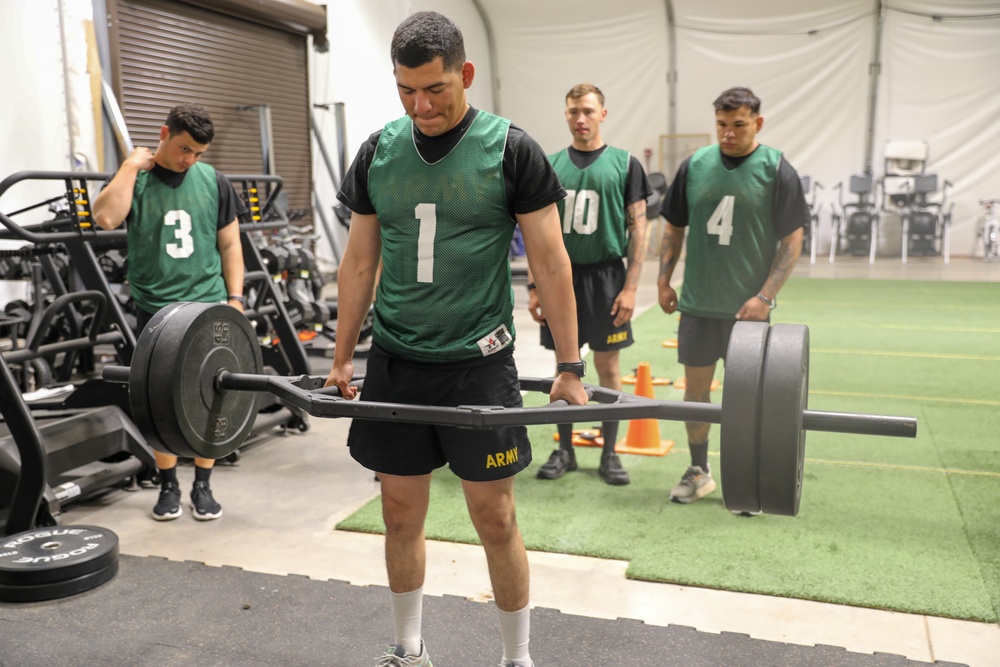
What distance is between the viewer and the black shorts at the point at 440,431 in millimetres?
1870

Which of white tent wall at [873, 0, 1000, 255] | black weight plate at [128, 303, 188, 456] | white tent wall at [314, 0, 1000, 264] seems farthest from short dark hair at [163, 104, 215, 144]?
white tent wall at [873, 0, 1000, 255]

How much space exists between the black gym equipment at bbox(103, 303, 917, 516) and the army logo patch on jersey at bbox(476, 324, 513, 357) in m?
0.16

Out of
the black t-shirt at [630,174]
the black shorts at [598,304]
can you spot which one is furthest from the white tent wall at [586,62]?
the black shorts at [598,304]

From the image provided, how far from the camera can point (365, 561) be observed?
287cm

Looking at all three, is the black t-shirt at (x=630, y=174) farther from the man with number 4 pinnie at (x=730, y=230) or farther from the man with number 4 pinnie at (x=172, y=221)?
the man with number 4 pinnie at (x=172, y=221)

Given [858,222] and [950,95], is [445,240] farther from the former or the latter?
[950,95]

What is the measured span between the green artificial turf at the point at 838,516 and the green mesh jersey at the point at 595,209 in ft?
3.05

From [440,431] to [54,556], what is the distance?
4.78ft

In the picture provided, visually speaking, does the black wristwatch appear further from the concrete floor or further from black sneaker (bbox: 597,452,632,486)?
black sneaker (bbox: 597,452,632,486)

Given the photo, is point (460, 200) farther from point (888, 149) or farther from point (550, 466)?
point (888, 149)

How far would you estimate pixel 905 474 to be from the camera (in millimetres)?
3613

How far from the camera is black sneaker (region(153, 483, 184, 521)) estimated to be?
10.7ft

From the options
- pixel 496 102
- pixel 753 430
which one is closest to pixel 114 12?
pixel 753 430

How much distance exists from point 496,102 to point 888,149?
5965 mm
